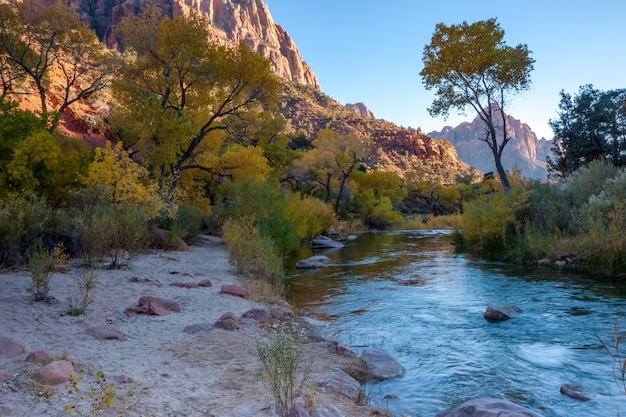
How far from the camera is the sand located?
12.4 ft

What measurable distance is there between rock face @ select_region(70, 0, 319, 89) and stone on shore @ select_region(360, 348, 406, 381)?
99905mm

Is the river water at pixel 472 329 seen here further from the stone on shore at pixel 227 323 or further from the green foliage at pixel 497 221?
the green foliage at pixel 497 221

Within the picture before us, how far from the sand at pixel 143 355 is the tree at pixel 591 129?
2151 cm

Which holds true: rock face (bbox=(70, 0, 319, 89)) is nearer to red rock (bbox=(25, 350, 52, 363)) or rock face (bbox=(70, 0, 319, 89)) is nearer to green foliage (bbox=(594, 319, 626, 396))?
green foliage (bbox=(594, 319, 626, 396))

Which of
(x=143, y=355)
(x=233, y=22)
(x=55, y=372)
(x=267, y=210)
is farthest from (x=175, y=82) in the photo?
(x=233, y=22)

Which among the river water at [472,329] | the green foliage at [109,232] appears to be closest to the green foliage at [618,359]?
the river water at [472,329]

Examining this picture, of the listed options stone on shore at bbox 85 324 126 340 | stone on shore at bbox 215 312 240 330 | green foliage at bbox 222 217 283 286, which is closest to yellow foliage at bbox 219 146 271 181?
green foliage at bbox 222 217 283 286

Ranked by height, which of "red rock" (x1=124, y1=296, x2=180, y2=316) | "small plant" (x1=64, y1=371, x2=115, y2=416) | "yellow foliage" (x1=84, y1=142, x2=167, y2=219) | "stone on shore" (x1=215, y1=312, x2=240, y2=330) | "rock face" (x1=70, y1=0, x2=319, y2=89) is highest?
"rock face" (x1=70, y1=0, x2=319, y2=89)

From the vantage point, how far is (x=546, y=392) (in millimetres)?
5098

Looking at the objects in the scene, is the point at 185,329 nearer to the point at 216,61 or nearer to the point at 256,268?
the point at 256,268

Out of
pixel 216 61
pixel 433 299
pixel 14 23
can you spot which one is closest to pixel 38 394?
pixel 433 299

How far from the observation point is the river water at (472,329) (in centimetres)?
507

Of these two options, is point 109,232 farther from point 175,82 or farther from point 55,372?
point 175,82

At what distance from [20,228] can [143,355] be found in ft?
19.1
